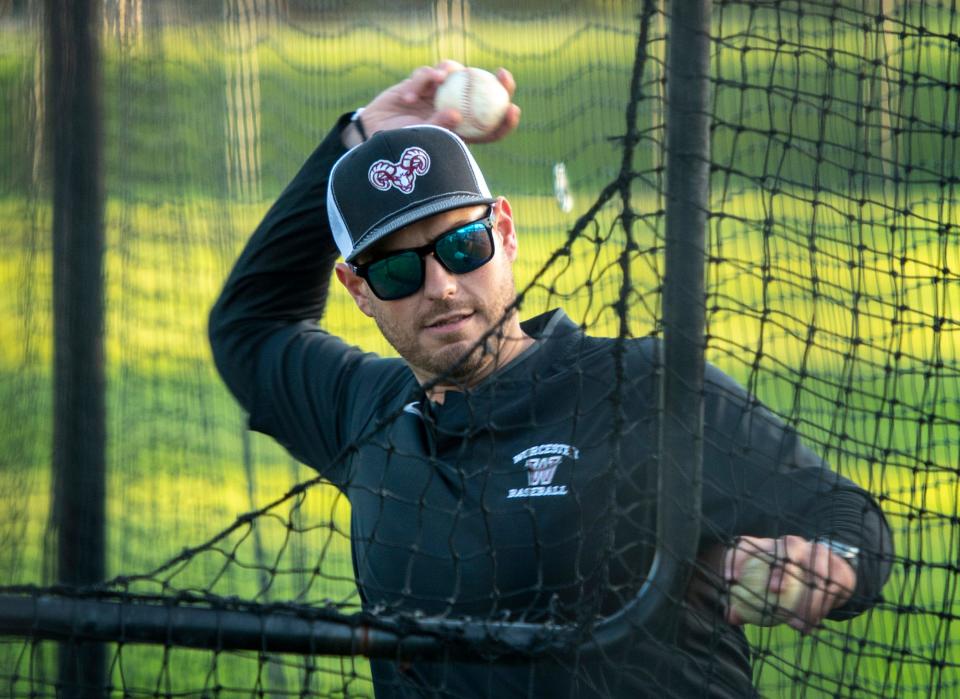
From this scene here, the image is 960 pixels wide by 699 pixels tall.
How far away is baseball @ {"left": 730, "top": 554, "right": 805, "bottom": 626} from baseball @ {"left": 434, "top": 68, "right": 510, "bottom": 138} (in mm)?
1365

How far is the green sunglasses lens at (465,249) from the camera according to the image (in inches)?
94.7

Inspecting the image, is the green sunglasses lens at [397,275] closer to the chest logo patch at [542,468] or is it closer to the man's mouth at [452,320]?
the man's mouth at [452,320]

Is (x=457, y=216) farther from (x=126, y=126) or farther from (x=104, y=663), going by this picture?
(x=126, y=126)

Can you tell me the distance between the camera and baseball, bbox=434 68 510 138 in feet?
9.18

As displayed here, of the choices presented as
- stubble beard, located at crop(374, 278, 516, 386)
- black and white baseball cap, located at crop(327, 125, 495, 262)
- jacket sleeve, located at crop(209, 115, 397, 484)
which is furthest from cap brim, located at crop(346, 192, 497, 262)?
jacket sleeve, located at crop(209, 115, 397, 484)

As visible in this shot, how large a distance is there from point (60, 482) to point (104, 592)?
5.70 ft

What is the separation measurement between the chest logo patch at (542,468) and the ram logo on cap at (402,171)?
0.59 m

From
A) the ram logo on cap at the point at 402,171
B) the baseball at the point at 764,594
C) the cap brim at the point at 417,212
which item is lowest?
the baseball at the point at 764,594

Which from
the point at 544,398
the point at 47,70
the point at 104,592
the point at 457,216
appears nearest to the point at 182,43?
the point at 47,70

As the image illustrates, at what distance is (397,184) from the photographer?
249cm

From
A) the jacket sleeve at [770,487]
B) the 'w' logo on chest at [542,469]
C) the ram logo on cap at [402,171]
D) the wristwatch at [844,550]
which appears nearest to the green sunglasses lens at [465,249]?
the ram logo on cap at [402,171]

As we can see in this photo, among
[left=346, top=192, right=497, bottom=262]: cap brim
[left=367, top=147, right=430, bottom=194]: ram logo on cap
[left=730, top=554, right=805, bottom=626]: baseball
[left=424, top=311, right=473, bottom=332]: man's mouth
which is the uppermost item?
[left=367, top=147, right=430, bottom=194]: ram logo on cap

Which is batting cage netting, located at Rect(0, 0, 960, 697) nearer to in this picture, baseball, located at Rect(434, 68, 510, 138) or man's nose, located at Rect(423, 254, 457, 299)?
man's nose, located at Rect(423, 254, 457, 299)

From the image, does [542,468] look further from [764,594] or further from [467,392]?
[764,594]
